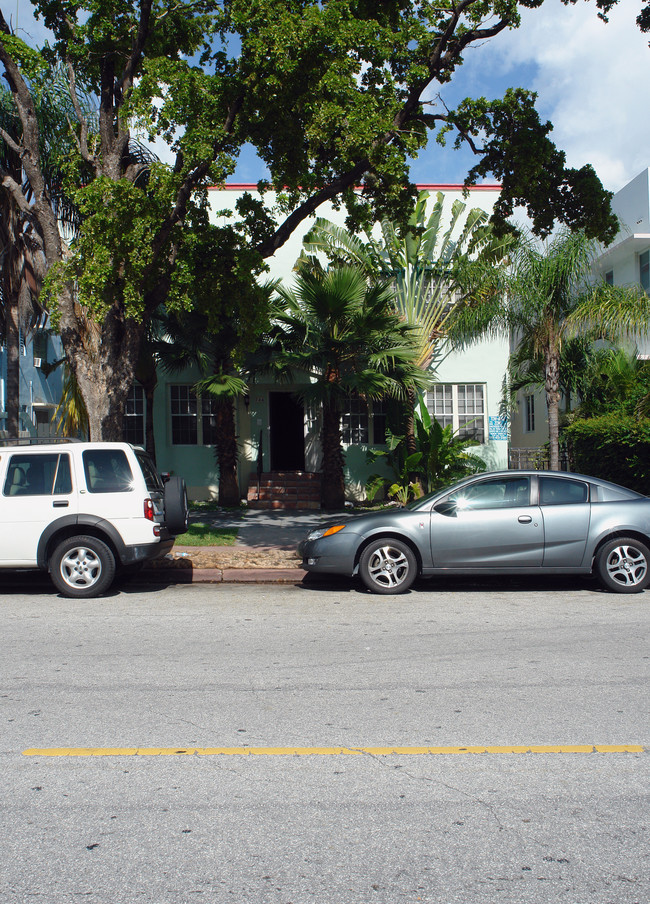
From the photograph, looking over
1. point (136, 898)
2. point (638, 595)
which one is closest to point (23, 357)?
point (638, 595)

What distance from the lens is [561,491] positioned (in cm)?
927

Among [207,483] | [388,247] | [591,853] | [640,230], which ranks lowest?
[591,853]

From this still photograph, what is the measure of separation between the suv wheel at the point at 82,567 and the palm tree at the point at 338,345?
27.0ft

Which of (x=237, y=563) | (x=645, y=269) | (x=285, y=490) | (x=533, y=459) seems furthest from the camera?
(x=645, y=269)

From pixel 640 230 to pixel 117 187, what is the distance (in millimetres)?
20474

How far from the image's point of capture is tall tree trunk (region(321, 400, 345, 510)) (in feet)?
57.3

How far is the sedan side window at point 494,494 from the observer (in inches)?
362

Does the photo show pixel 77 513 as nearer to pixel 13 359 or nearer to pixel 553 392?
pixel 13 359

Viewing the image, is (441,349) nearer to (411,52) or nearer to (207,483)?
(207,483)

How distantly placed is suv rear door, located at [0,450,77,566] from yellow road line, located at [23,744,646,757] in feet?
16.3

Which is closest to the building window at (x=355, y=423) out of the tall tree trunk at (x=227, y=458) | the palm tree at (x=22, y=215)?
the tall tree trunk at (x=227, y=458)

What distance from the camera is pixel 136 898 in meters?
2.96

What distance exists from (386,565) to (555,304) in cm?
782

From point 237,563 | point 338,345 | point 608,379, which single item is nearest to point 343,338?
point 338,345
